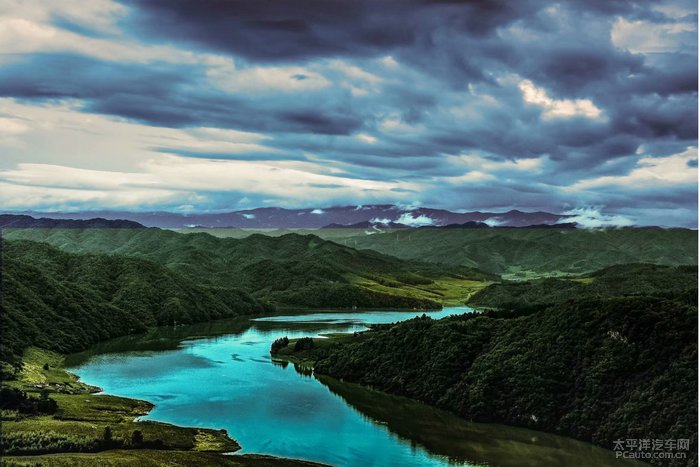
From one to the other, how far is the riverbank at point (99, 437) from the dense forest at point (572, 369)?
57109mm

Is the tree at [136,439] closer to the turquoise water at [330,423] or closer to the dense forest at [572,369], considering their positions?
the turquoise water at [330,423]

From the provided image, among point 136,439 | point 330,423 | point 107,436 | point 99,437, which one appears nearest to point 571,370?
point 330,423

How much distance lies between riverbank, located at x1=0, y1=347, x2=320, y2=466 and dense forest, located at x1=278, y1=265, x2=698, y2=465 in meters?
57.1

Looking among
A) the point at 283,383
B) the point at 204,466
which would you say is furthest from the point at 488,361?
the point at 204,466

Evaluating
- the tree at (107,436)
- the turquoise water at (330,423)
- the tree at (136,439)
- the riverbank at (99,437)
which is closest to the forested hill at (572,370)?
the turquoise water at (330,423)

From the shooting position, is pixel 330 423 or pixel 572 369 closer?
pixel 330 423

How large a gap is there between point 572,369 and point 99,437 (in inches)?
4019

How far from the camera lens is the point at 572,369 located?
14462 cm

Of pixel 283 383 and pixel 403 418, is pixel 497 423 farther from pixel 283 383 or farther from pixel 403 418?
pixel 283 383

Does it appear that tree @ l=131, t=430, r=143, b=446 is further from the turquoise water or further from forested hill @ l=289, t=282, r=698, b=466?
forested hill @ l=289, t=282, r=698, b=466

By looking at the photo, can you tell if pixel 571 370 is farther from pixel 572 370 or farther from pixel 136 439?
pixel 136 439

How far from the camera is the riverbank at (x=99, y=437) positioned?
105625 millimetres

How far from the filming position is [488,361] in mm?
158500

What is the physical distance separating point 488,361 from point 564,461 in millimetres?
44838
